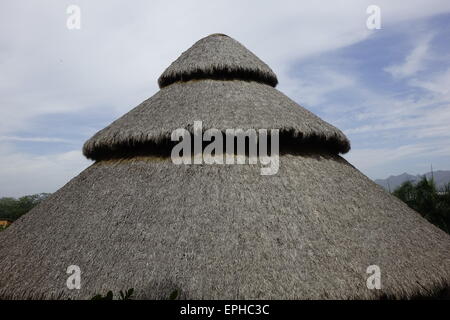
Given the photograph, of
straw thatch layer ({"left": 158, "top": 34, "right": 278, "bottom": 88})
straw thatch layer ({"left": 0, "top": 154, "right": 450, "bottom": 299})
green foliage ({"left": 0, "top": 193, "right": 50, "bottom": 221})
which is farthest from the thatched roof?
green foliage ({"left": 0, "top": 193, "right": 50, "bottom": 221})

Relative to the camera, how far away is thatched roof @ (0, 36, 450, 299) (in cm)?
509

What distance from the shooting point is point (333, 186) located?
22.2 feet

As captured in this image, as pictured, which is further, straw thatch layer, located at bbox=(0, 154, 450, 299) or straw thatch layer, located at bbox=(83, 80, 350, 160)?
straw thatch layer, located at bbox=(83, 80, 350, 160)

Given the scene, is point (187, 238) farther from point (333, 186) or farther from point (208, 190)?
point (333, 186)

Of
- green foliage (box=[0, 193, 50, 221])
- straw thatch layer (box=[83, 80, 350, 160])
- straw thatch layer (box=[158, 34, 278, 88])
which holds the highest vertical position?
straw thatch layer (box=[158, 34, 278, 88])

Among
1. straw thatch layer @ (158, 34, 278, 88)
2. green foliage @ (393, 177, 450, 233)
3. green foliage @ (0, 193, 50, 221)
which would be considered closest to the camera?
straw thatch layer @ (158, 34, 278, 88)

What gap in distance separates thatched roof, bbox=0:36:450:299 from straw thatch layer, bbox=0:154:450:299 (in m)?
0.02

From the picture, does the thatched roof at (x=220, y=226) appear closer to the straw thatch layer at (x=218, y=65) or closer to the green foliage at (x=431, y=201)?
the straw thatch layer at (x=218, y=65)

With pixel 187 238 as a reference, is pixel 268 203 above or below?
above

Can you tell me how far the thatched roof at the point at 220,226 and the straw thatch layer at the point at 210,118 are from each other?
0.15ft

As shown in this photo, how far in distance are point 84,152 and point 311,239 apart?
5.61 metres

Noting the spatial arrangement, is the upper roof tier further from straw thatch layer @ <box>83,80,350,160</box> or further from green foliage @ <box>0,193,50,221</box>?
green foliage @ <box>0,193,50,221</box>

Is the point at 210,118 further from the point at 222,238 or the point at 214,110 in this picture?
the point at 222,238
